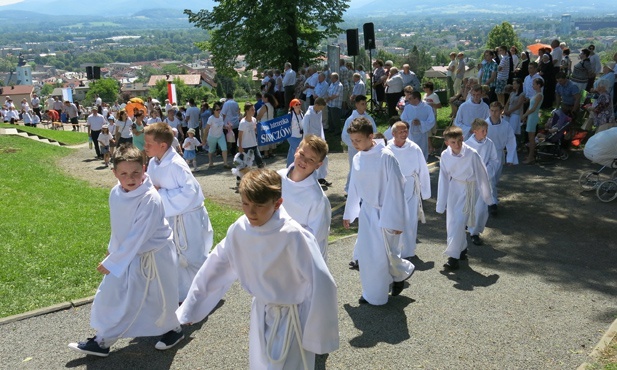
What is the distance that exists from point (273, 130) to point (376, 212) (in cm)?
1060

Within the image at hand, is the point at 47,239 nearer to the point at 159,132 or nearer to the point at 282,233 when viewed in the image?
the point at 159,132

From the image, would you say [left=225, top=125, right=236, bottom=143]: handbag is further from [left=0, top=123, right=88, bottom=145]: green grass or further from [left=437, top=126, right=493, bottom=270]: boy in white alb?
[left=437, top=126, right=493, bottom=270]: boy in white alb

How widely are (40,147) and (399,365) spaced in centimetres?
2122

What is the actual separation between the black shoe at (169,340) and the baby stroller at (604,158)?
9.00 meters

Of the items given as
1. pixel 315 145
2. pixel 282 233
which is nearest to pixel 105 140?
pixel 315 145

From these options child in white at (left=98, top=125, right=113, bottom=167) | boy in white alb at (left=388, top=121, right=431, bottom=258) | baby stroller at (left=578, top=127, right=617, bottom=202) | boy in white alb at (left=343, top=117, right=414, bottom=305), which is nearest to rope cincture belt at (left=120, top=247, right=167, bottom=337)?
boy in white alb at (left=343, top=117, right=414, bottom=305)

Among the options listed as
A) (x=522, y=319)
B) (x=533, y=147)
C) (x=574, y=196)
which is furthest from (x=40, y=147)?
(x=522, y=319)

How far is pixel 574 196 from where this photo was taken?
12703mm

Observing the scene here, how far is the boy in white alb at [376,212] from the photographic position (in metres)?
7.09

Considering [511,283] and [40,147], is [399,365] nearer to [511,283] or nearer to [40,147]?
[511,283]

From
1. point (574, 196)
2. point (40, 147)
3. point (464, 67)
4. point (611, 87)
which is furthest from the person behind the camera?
point (40, 147)

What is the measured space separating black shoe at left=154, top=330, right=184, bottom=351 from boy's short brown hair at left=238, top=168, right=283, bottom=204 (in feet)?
8.74

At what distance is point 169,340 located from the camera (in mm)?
6191

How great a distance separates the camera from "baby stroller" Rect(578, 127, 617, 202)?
12211mm
